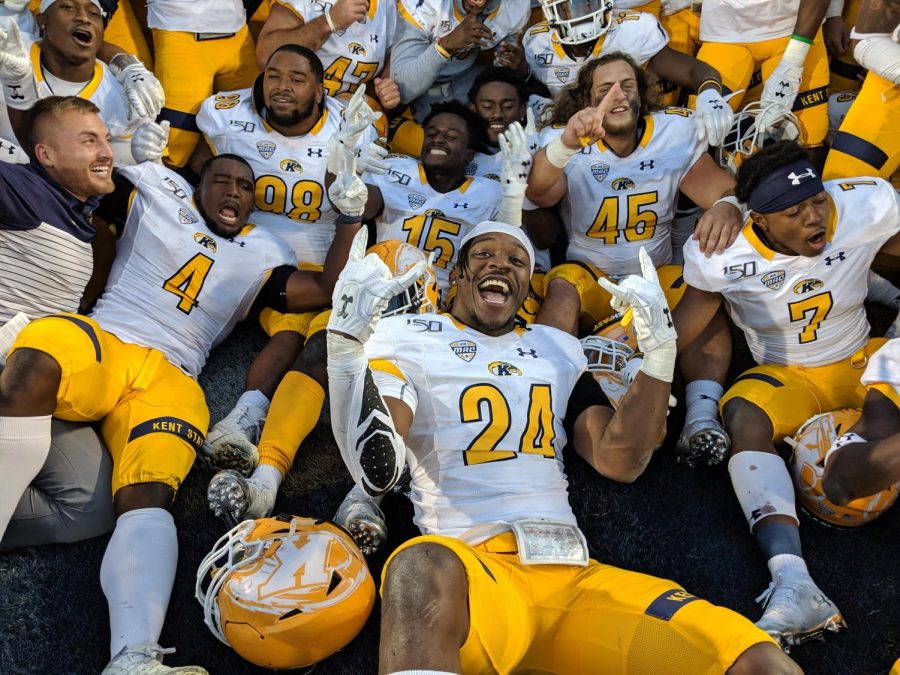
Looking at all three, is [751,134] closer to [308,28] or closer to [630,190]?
[630,190]

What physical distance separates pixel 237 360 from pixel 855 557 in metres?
2.76

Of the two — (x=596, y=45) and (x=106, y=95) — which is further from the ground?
(x=596, y=45)

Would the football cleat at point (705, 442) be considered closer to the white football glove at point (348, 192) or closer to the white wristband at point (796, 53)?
the white football glove at point (348, 192)

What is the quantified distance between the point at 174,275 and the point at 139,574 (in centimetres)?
138

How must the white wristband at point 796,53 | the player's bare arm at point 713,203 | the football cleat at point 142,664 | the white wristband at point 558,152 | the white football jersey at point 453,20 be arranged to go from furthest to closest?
the white football jersey at point 453,20, the white wristband at point 796,53, the white wristband at point 558,152, the player's bare arm at point 713,203, the football cleat at point 142,664

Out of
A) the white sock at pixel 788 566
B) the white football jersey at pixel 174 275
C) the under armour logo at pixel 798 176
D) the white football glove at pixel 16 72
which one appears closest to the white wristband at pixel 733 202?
the under armour logo at pixel 798 176

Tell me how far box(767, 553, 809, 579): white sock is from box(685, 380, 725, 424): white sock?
27.0 inches

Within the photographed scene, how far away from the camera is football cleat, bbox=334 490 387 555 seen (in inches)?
139

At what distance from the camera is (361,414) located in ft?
9.08

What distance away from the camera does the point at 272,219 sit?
4645 mm

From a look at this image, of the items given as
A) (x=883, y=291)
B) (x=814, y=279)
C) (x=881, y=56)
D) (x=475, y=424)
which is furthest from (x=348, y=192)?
(x=883, y=291)

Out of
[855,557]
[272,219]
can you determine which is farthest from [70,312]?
[855,557]

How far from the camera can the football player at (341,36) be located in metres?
5.04

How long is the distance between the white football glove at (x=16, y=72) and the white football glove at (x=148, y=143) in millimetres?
535
